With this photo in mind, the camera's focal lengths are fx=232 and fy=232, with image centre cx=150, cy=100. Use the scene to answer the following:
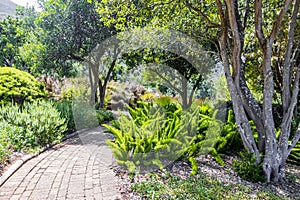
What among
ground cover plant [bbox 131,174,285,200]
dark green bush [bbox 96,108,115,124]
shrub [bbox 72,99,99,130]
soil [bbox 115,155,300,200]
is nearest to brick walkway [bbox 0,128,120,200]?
soil [bbox 115,155,300,200]

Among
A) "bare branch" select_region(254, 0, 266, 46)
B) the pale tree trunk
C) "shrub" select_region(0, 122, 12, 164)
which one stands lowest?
"shrub" select_region(0, 122, 12, 164)

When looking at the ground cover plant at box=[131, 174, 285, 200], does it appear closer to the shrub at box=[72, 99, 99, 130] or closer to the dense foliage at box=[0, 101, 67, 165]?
the dense foliage at box=[0, 101, 67, 165]

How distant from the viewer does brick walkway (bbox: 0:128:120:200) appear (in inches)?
102

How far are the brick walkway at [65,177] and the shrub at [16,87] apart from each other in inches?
129

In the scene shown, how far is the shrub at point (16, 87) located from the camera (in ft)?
21.3

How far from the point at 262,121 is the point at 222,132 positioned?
3.71ft

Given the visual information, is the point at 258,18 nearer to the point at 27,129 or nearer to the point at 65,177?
the point at 65,177

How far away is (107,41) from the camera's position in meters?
7.28

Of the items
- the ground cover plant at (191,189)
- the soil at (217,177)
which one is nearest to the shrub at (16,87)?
the soil at (217,177)

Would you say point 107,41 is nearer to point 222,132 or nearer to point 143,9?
point 143,9

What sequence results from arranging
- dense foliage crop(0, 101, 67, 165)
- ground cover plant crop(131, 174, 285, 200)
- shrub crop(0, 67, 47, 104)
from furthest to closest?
1. shrub crop(0, 67, 47, 104)
2. dense foliage crop(0, 101, 67, 165)
3. ground cover plant crop(131, 174, 285, 200)

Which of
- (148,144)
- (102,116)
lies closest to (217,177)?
(148,144)

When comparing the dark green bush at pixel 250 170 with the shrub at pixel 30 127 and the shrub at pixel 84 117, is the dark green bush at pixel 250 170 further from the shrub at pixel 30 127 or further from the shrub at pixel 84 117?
the shrub at pixel 84 117

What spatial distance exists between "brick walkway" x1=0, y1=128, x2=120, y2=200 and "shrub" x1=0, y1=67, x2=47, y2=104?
10.7 feet
